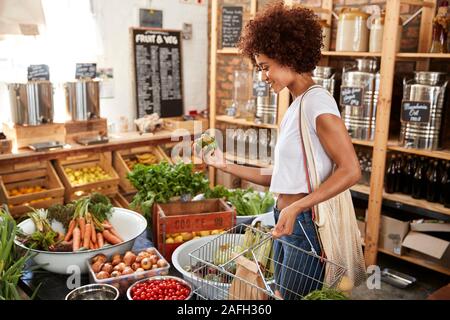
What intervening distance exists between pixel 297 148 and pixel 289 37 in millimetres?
407

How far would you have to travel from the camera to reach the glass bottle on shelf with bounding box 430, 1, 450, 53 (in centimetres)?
328

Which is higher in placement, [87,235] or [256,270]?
[256,270]

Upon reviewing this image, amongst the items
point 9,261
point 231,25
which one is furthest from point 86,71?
point 9,261

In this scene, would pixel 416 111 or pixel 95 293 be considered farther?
pixel 416 111

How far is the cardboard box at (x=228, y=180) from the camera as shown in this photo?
4816mm

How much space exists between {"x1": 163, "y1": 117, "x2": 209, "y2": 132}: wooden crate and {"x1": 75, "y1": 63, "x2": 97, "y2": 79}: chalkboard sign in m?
0.92

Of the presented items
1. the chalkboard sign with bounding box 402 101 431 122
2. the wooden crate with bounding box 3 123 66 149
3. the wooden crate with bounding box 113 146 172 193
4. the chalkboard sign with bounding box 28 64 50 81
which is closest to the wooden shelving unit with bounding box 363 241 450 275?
the chalkboard sign with bounding box 402 101 431 122

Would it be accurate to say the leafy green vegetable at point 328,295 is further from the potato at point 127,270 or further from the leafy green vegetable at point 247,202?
the leafy green vegetable at point 247,202

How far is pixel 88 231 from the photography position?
6.82 ft

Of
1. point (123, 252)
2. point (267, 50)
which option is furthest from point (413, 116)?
point (123, 252)

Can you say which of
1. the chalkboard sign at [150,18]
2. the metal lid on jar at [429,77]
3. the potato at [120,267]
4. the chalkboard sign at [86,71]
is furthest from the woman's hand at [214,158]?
the chalkboard sign at [150,18]

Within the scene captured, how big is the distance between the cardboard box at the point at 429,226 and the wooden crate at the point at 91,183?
96.6 inches

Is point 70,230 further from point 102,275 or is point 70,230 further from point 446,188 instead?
point 446,188
